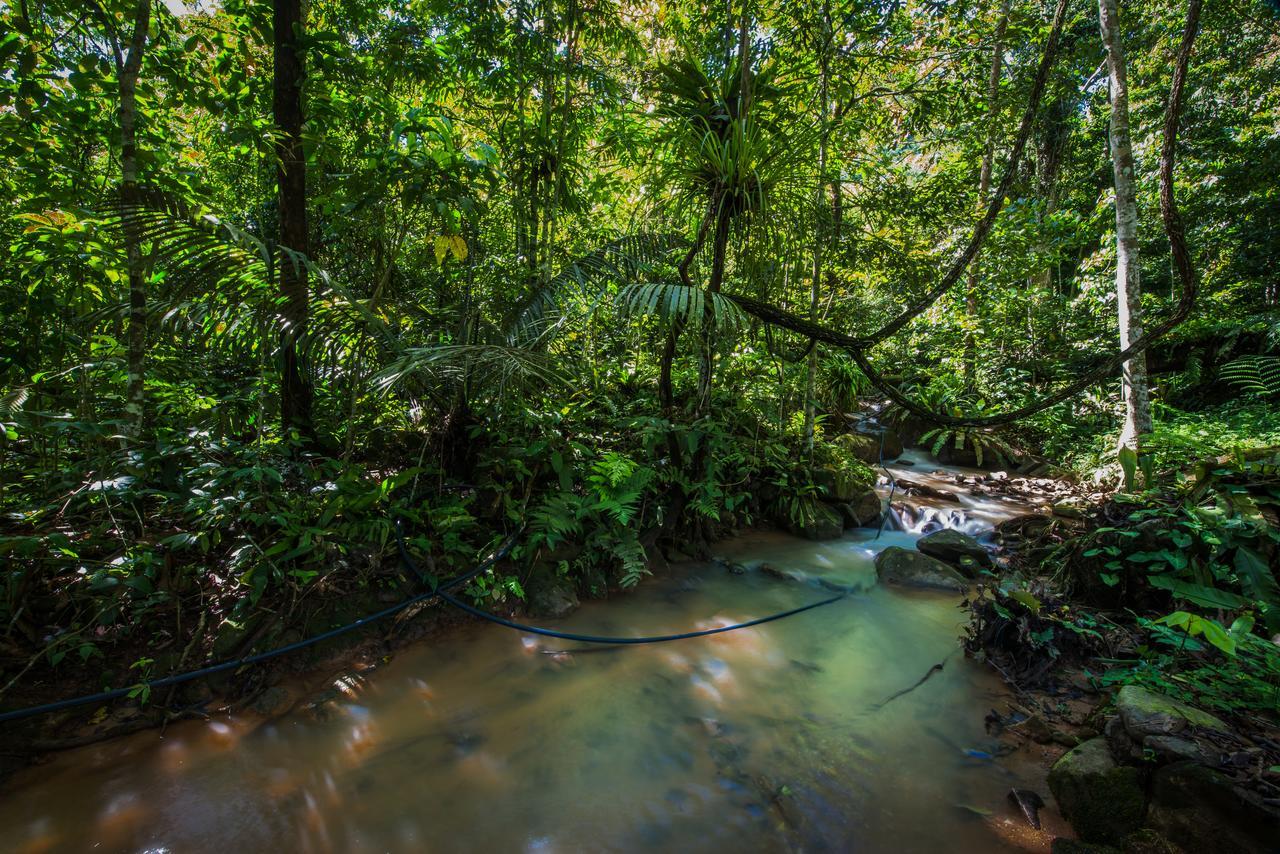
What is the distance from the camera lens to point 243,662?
220 cm

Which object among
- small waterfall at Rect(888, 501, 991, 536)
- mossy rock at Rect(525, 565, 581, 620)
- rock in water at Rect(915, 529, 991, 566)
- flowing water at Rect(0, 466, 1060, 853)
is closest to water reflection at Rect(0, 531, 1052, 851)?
flowing water at Rect(0, 466, 1060, 853)

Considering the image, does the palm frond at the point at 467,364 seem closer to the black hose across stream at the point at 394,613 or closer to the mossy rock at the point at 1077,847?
the black hose across stream at the point at 394,613

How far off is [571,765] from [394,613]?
1291 mm

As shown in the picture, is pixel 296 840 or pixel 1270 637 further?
pixel 1270 637

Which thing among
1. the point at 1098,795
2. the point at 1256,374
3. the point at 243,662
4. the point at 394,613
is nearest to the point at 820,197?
the point at 1098,795

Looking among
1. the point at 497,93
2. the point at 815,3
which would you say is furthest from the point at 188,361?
the point at 815,3

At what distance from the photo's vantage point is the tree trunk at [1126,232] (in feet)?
15.8

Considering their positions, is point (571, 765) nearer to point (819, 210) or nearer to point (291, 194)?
point (291, 194)

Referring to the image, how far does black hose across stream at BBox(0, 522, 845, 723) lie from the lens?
192 centimetres

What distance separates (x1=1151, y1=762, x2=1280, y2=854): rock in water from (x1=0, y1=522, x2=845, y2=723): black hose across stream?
6.32 feet

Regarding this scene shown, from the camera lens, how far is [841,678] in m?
2.86

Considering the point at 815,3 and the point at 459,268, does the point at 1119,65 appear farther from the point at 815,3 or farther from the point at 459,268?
the point at 459,268

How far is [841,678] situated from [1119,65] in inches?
247

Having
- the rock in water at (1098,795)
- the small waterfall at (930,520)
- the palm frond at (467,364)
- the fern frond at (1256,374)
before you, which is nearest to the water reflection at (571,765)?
the rock in water at (1098,795)
